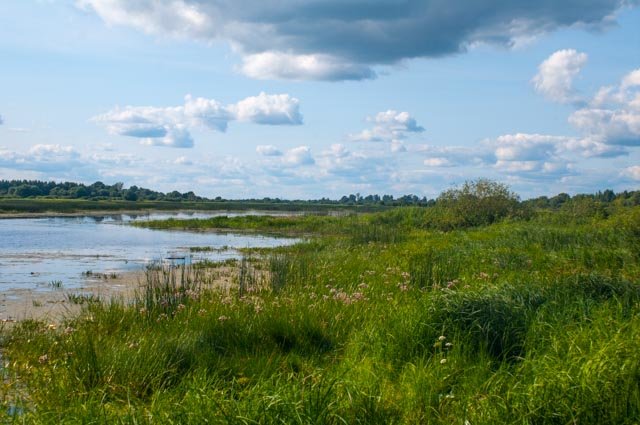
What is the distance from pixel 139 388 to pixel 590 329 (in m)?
5.09

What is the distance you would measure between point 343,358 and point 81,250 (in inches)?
875

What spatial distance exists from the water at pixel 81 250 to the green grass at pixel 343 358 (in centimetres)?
359

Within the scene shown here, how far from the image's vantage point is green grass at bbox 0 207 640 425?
4.96 meters

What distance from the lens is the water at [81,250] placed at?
18375 millimetres

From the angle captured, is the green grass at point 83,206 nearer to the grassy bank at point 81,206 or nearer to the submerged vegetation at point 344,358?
the grassy bank at point 81,206

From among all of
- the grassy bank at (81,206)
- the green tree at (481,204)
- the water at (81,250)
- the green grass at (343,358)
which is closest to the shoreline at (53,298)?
the water at (81,250)

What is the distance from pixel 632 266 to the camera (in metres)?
13.3

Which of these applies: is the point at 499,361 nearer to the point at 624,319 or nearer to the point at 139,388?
the point at 624,319

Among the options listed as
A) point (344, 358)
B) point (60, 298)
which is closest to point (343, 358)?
point (344, 358)

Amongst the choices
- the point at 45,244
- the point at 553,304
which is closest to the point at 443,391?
the point at 553,304

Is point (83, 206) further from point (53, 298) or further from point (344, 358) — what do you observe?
point (344, 358)

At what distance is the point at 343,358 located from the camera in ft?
23.7

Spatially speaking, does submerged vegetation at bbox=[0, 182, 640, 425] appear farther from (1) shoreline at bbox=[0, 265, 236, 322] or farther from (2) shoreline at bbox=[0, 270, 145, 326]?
(2) shoreline at bbox=[0, 270, 145, 326]

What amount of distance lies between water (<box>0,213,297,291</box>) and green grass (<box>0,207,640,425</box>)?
359 cm
